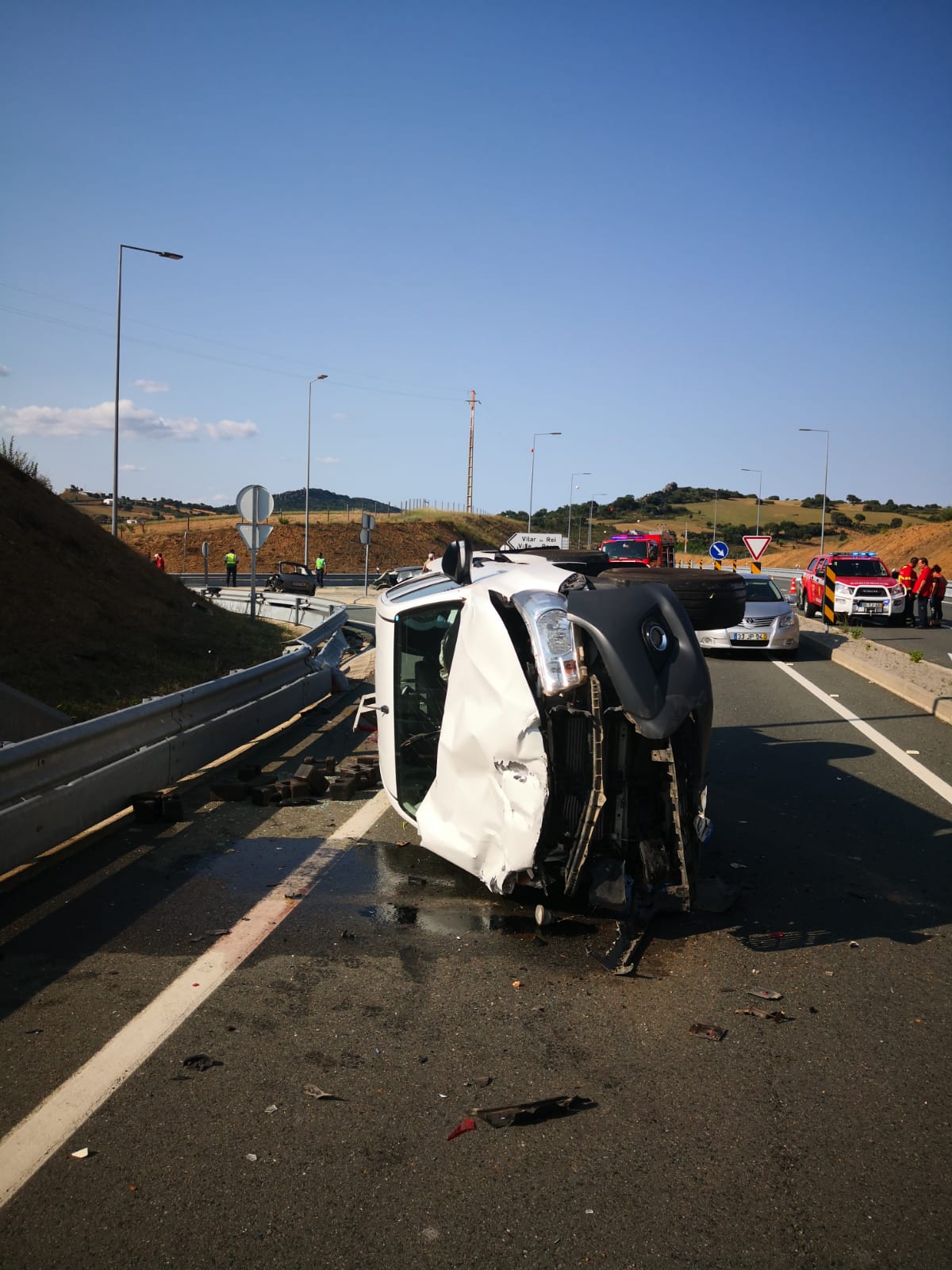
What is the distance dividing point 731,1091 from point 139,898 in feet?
10.5

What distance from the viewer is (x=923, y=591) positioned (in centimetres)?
2759

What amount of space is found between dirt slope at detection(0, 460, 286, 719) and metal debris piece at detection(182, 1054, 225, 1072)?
27.7 feet

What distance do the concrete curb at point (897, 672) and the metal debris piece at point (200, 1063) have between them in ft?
33.4

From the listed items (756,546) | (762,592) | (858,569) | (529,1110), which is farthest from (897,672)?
(756,546)

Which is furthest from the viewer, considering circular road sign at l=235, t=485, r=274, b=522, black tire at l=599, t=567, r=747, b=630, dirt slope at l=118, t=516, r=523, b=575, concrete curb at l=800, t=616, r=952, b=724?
dirt slope at l=118, t=516, r=523, b=575

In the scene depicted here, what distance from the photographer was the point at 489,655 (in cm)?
489

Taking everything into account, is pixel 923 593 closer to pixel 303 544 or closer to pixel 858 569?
pixel 858 569

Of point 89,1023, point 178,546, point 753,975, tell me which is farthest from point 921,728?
point 178,546

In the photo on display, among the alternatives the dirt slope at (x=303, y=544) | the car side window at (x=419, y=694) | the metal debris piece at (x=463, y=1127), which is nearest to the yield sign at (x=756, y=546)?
the car side window at (x=419, y=694)

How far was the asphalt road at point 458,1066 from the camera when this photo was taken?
278 centimetres

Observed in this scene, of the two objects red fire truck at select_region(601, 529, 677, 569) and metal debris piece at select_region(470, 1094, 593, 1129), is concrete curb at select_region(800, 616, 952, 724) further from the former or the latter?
metal debris piece at select_region(470, 1094, 593, 1129)

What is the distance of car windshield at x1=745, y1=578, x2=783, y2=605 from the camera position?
66.4ft

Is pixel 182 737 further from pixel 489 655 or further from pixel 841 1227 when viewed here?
pixel 841 1227

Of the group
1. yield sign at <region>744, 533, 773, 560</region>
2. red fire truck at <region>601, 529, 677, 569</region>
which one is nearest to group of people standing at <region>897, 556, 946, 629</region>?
yield sign at <region>744, 533, 773, 560</region>
